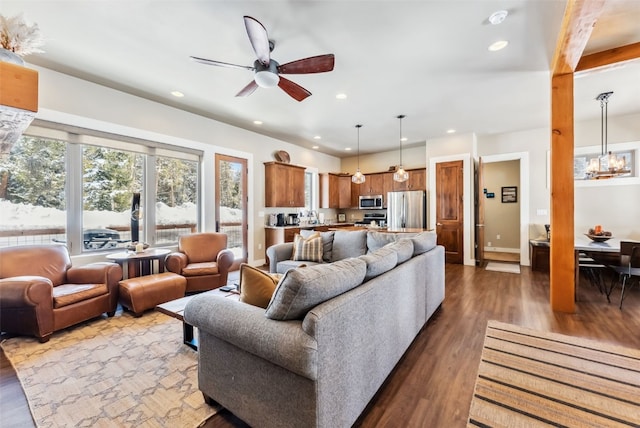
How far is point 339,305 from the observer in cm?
135

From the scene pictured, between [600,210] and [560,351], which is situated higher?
[600,210]

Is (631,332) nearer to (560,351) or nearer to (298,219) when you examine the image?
(560,351)

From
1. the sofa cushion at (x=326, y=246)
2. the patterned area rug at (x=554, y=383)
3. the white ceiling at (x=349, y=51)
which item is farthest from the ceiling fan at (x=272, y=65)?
the patterned area rug at (x=554, y=383)

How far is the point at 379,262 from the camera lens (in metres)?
1.91

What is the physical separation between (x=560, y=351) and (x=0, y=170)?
6.11 metres

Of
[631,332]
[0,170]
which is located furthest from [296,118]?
[631,332]

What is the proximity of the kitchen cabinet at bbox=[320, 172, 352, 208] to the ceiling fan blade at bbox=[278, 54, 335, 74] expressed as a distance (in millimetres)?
5193

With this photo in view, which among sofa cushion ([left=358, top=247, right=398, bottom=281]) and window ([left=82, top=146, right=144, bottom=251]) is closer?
sofa cushion ([left=358, top=247, right=398, bottom=281])

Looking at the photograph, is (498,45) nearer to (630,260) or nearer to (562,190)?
(562,190)

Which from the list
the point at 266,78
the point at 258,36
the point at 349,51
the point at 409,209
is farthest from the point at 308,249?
the point at 409,209

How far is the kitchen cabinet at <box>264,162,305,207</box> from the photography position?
599cm

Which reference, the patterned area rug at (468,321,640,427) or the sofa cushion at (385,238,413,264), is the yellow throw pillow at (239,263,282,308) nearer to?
the sofa cushion at (385,238,413,264)

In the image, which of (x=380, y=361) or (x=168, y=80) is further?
(x=168, y=80)

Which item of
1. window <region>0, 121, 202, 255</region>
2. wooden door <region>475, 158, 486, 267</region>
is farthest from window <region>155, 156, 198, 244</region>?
wooden door <region>475, 158, 486, 267</region>
